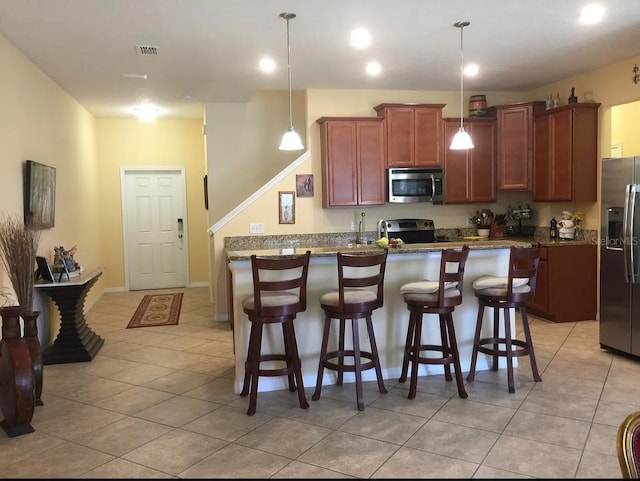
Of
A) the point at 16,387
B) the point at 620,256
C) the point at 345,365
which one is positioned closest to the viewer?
the point at 16,387

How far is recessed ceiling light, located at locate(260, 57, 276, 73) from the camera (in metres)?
4.87

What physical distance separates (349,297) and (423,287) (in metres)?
0.54

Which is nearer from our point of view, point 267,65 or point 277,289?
point 277,289

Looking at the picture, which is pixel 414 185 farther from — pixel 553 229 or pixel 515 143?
pixel 553 229

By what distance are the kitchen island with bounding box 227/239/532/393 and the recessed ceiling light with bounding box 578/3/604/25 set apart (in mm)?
1770

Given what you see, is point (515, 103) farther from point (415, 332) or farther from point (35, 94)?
point (35, 94)

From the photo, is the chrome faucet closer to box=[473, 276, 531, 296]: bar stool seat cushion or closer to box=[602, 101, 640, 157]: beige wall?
box=[473, 276, 531, 296]: bar stool seat cushion

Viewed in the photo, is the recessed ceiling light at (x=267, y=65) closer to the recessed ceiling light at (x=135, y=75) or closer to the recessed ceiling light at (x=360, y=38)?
the recessed ceiling light at (x=360, y=38)

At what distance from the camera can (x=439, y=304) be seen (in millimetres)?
3553

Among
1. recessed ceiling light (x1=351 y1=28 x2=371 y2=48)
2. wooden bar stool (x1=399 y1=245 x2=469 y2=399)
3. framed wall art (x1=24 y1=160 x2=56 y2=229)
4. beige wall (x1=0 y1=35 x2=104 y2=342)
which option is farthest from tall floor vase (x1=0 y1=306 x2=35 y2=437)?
recessed ceiling light (x1=351 y1=28 x2=371 y2=48)

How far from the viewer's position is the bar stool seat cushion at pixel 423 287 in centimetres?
361

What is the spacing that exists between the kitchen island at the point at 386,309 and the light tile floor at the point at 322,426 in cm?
18

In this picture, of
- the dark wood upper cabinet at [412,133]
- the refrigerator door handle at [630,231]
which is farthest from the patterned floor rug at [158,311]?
the refrigerator door handle at [630,231]

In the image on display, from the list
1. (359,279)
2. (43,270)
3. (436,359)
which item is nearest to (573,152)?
(436,359)
